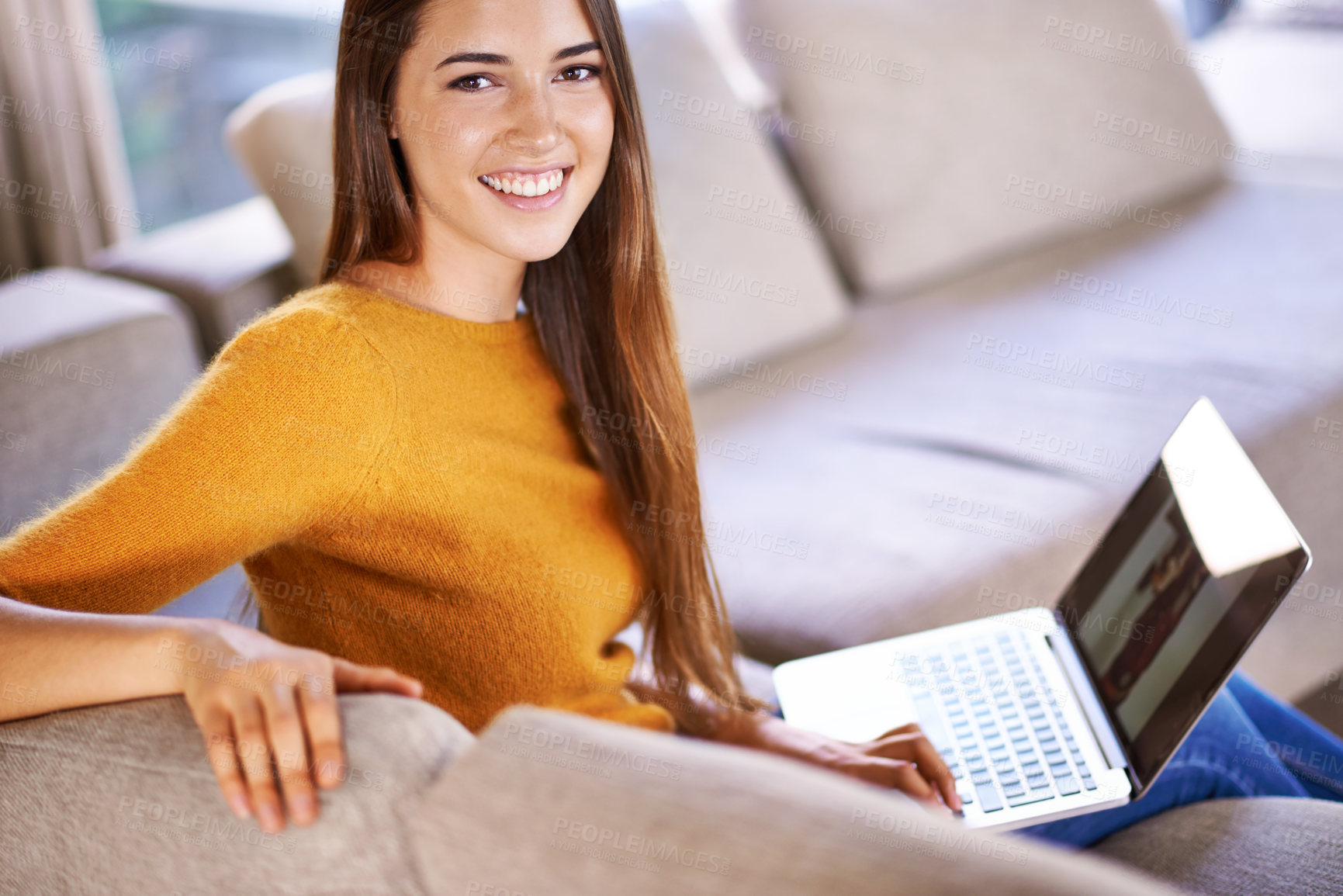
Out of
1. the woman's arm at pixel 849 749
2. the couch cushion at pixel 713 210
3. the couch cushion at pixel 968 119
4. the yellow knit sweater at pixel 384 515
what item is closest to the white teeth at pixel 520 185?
the yellow knit sweater at pixel 384 515

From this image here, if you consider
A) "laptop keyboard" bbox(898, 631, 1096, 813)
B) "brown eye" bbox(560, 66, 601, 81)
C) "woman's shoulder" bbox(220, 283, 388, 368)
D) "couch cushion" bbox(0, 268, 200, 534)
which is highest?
"brown eye" bbox(560, 66, 601, 81)

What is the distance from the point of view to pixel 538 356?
3.72ft

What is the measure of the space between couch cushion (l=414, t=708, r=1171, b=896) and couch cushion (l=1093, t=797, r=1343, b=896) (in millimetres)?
616

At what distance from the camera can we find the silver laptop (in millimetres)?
965

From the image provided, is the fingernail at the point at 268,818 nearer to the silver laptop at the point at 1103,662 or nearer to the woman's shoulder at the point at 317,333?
the woman's shoulder at the point at 317,333

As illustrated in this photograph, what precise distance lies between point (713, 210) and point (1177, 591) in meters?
1.03

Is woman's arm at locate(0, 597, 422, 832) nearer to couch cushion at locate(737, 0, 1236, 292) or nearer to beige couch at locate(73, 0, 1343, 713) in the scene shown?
beige couch at locate(73, 0, 1343, 713)

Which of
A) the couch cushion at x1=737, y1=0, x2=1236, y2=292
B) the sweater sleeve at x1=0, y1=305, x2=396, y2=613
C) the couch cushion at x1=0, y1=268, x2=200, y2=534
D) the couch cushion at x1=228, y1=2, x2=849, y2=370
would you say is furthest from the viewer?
the couch cushion at x1=737, y1=0, x2=1236, y2=292

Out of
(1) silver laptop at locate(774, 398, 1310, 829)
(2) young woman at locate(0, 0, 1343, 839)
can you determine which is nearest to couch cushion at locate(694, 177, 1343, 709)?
(1) silver laptop at locate(774, 398, 1310, 829)

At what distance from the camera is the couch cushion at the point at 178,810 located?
488mm

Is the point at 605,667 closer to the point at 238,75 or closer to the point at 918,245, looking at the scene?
the point at 918,245

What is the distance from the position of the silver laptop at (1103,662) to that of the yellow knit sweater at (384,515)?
0.81 feet

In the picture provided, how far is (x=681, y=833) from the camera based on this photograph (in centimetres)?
43

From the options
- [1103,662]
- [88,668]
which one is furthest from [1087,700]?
[88,668]
